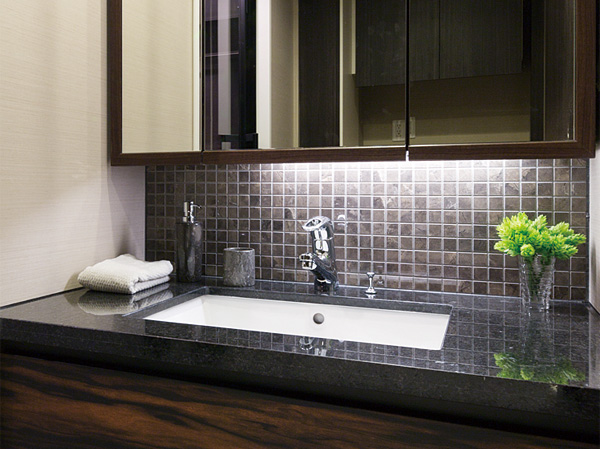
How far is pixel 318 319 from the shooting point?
4.29 ft

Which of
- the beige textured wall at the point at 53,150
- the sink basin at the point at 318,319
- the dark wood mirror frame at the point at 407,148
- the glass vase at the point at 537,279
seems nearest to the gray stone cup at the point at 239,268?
the sink basin at the point at 318,319

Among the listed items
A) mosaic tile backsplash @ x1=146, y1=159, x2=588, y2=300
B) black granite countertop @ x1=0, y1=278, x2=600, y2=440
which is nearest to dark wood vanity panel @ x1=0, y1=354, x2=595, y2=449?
black granite countertop @ x1=0, y1=278, x2=600, y2=440

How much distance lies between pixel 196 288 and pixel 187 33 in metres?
0.71

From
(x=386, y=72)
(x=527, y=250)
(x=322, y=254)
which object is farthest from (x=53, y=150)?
(x=527, y=250)

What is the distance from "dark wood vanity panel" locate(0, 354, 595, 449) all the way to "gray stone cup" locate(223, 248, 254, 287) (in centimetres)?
47

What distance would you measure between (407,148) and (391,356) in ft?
1.75

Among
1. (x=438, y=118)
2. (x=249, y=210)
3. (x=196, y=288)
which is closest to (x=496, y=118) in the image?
(x=438, y=118)

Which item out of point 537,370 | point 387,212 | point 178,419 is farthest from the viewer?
point 387,212

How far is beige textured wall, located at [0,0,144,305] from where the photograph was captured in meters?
1.18

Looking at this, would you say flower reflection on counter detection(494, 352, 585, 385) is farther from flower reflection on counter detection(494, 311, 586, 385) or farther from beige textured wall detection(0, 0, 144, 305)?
beige textured wall detection(0, 0, 144, 305)

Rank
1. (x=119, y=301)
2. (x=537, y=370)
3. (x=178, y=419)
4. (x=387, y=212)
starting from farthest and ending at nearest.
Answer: (x=387, y=212) → (x=119, y=301) → (x=178, y=419) → (x=537, y=370)

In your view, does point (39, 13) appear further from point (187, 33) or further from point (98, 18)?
point (187, 33)

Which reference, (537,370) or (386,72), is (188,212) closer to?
(386,72)

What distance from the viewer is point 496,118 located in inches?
44.0
